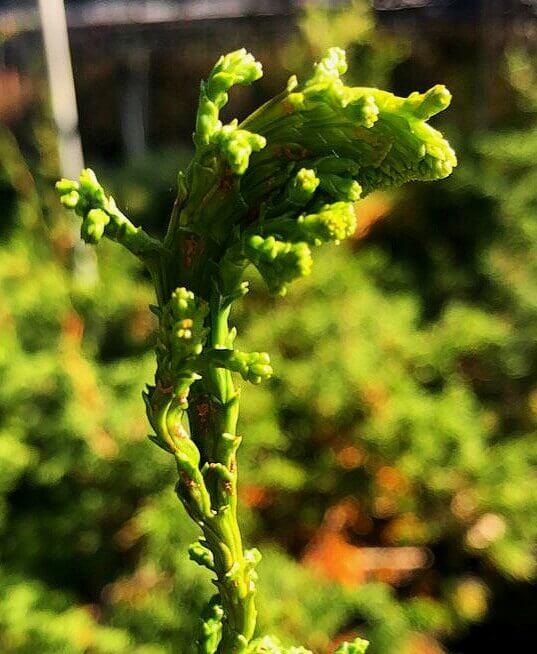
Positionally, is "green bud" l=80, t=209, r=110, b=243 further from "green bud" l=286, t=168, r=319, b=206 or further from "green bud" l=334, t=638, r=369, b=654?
"green bud" l=334, t=638, r=369, b=654

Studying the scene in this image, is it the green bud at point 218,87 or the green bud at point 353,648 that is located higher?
the green bud at point 218,87

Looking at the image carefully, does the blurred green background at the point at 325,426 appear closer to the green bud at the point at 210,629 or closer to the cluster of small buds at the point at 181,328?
the green bud at the point at 210,629

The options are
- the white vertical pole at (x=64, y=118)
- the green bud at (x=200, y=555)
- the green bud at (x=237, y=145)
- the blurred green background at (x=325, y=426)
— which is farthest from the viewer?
the white vertical pole at (x=64, y=118)

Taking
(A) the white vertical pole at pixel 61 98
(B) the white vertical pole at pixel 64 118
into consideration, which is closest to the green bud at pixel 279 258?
(B) the white vertical pole at pixel 64 118

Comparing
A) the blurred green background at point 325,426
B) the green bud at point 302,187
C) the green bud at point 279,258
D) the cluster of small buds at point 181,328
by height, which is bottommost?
the blurred green background at point 325,426

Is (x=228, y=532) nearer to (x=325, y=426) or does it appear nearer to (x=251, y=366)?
(x=251, y=366)

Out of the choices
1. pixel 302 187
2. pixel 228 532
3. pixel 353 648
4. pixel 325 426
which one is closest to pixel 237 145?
pixel 302 187
